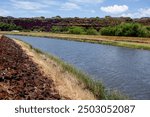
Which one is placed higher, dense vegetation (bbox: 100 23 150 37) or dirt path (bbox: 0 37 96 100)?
dirt path (bbox: 0 37 96 100)

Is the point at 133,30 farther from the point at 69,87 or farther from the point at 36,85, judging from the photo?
the point at 36,85

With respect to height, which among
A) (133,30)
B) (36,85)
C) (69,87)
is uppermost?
(36,85)

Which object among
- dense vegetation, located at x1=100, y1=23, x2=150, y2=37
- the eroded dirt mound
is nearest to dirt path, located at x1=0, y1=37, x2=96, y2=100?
the eroded dirt mound

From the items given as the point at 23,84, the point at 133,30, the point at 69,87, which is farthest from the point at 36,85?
the point at 133,30

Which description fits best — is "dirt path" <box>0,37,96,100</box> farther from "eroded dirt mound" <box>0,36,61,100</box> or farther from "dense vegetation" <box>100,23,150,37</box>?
"dense vegetation" <box>100,23,150,37</box>

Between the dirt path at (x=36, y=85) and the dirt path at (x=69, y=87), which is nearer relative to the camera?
the dirt path at (x=36, y=85)

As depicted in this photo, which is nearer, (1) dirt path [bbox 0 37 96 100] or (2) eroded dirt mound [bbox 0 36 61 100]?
(2) eroded dirt mound [bbox 0 36 61 100]

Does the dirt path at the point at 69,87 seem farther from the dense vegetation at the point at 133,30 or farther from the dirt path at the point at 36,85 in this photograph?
the dense vegetation at the point at 133,30

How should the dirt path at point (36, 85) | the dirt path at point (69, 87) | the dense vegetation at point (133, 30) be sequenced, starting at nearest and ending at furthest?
the dirt path at point (36, 85)
the dirt path at point (69, 87)
the dense vegetation at point (133, 30)

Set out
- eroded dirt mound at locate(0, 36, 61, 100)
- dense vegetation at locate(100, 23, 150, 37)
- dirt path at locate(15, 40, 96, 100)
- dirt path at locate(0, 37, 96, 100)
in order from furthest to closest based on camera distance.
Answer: dense vegetation at locate(100, 23, 150, 37) → dirt path at locate(15, 40, 96, 100) → dirt path at locate(0, 37, 96, 100) → eroded dirt mound at locate(0, 36, 61, 100)

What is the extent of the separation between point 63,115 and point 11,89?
6381mm

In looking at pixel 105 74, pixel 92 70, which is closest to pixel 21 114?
pixel 105 74

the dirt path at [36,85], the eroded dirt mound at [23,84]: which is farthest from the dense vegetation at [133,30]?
the eroded dirt mound at [23,84]

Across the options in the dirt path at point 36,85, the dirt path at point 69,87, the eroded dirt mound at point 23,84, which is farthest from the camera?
the dirt path at point 69,87
